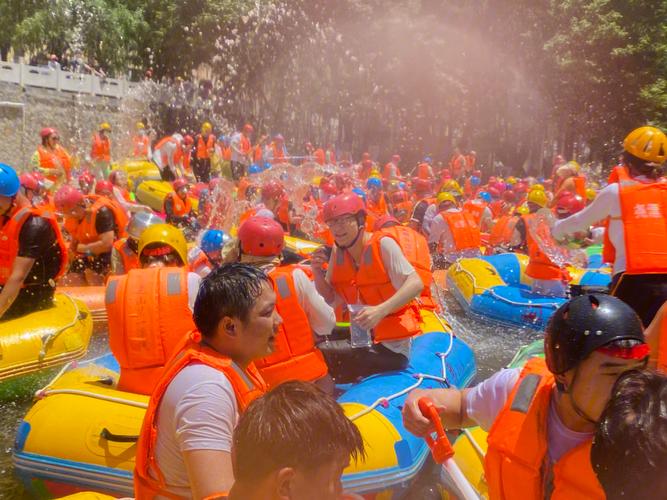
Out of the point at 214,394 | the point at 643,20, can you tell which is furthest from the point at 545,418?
the point at 643,20

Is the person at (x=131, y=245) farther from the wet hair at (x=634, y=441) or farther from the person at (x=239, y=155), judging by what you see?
the person at (x=239, y=155)

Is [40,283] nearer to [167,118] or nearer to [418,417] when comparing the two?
[418,417]

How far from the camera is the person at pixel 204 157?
20.2 metres

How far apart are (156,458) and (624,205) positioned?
294 cm

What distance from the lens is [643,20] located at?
88.5 feet

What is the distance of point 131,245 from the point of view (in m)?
6.71

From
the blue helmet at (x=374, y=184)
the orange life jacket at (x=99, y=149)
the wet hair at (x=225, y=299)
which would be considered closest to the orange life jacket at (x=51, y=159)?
the orange life jacket at (x=99, y=149)

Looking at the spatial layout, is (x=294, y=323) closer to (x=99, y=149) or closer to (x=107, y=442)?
(x=107, y=442)

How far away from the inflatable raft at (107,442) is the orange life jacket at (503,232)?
691 cm

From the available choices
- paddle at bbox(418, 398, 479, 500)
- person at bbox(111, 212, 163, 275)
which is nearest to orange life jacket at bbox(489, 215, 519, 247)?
person at bbox(111, 212, 163, 275)

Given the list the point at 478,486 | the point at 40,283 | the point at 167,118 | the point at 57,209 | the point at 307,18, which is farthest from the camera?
the point at 307,18

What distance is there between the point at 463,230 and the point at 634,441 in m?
8.70

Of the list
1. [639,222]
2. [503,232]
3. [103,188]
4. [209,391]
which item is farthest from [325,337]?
[103,188]

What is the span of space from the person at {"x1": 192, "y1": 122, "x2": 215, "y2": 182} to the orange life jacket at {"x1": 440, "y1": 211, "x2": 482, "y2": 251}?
11459 mm
